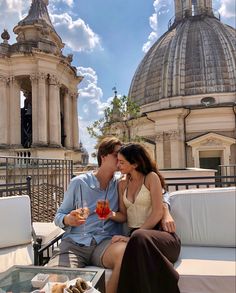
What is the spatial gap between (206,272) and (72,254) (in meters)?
1.21

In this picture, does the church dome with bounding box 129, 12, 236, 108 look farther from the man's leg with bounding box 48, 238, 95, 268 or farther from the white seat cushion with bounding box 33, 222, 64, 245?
the man's leg with bounding box 48, 238, 95, 268

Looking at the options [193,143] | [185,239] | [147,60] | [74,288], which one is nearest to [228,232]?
[185,239]

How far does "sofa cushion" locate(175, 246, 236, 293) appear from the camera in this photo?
2658 millimetres

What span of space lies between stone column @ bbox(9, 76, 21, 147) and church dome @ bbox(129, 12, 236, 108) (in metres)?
15.4

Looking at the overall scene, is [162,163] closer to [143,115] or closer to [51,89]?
[143,115]

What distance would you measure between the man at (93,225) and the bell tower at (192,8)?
34.6m

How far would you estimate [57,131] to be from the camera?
540 inches

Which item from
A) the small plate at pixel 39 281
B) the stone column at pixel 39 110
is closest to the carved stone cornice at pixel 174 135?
the stone column at pixel 39 110

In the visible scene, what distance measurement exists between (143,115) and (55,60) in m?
13.3

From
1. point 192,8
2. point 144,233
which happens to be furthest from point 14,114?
point 192,8

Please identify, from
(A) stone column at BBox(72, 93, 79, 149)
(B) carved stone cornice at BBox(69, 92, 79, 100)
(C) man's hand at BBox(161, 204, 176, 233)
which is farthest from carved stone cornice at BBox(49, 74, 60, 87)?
(C) man's hand at BBox(161, 204, 176, 233)

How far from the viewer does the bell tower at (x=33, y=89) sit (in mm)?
13141

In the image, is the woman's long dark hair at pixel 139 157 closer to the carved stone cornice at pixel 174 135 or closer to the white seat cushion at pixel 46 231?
the white seat cushion at pixel 46 231

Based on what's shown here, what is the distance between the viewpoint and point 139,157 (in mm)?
3117
